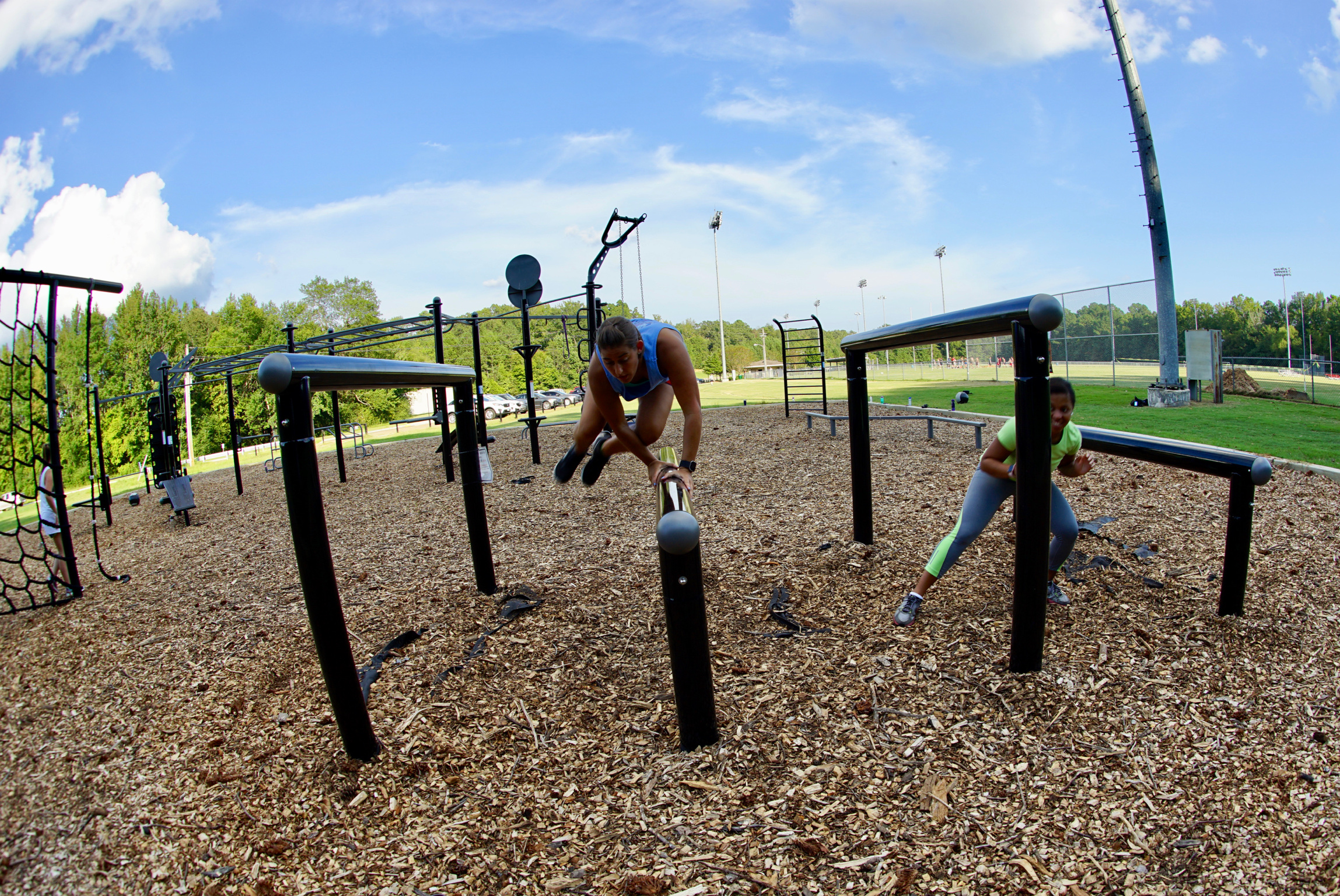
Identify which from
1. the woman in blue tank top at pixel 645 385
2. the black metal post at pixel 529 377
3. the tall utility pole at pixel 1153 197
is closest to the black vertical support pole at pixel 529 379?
the black metal post at pixel 529 377

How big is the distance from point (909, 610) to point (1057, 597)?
83cm

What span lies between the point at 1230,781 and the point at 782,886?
1.53m

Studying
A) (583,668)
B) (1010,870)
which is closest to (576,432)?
(583,668)

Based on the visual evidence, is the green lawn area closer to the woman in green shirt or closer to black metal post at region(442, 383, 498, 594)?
the woman in green shirt

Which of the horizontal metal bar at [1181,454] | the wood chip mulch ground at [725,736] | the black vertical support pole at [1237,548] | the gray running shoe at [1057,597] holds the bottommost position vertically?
the wood chip mulch ground at [725,736]

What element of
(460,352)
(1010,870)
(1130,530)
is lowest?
(1010,870)

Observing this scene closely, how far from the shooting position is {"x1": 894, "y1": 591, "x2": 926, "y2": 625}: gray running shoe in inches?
138

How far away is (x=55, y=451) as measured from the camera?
5.32m

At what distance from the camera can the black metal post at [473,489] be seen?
423cm

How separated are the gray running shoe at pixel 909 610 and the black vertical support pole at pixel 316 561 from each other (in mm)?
2398

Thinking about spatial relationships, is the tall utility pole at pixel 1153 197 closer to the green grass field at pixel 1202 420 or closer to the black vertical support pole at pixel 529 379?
the green grass field at pixel 1202 420

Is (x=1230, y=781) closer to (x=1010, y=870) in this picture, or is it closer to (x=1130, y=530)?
(x=1010, y=870)

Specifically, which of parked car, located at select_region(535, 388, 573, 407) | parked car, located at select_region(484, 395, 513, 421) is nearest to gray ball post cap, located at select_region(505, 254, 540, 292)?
parked car, located at select_region(484, 395, 513, 421)

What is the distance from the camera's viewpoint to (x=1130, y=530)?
4.88 m
